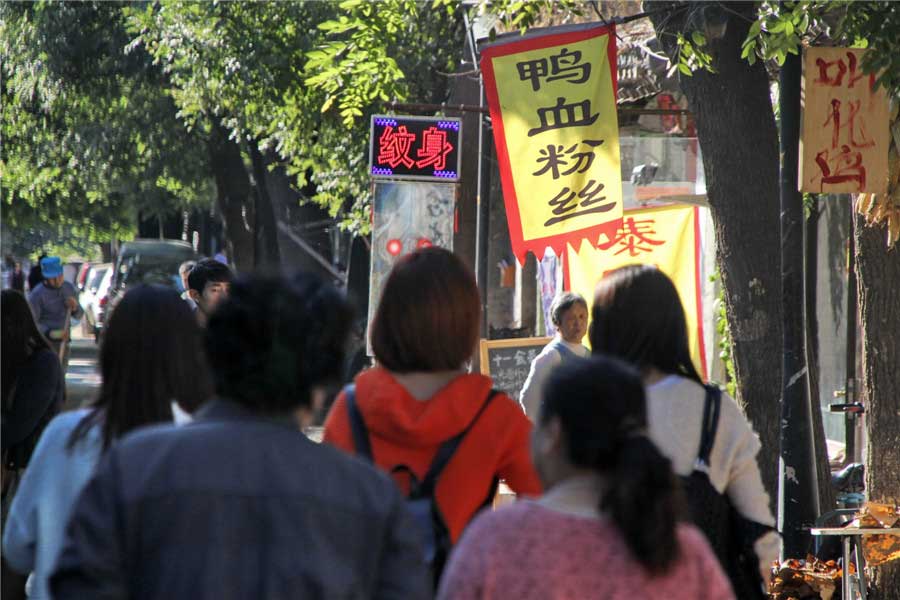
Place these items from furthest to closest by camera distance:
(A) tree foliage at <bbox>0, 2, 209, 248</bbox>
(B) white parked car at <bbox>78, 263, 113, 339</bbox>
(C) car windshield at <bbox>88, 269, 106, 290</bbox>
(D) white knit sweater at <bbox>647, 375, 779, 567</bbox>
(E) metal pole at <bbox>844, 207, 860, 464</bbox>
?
(C) car windshield at <bbox>88, 269, 106, 290</bbox>, (B) white parked car at <bbox>78, 263, 113, 339</bbox>, (A) tree foliage at <bbox>0, 2, 209, 248</bbox>, (E) metal pole at <bbox>844, 207, 860, 464</bbox>, (D) white knit sweater at <bbox>647, 375, 779, 567</bbox>

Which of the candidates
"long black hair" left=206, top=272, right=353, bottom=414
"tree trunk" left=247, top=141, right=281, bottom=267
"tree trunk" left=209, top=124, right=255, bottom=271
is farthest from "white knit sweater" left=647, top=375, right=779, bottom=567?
"tree trunk" left=209, top=124, right=255, bottom=271

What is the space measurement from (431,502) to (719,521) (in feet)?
2.67

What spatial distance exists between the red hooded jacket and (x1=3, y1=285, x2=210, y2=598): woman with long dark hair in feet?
1.34

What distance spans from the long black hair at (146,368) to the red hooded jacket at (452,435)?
374 mm

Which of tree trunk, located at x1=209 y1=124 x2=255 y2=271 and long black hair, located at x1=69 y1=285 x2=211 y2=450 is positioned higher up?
tree trunk, located at x1=209 y1=124 x2=255 y2=271

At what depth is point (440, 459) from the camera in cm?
330

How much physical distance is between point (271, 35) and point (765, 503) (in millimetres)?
15619

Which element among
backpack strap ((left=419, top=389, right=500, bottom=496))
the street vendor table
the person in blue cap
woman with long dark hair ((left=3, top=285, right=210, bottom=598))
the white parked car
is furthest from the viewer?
the white parked car

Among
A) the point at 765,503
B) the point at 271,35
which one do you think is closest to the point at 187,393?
the point at 765,503

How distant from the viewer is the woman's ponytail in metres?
2.40

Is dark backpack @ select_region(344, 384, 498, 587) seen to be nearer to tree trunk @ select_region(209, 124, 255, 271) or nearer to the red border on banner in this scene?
the red border on banner

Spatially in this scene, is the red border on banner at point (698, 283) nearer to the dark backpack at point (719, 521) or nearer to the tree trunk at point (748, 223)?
the tree trunk at point (748, 223)

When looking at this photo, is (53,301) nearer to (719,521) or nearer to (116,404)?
(116,404)

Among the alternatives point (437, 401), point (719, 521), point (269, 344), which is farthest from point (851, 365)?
point (269, 344)
